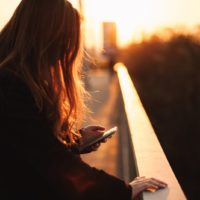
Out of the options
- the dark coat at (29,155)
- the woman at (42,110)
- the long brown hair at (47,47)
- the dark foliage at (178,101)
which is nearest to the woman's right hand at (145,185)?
the woman at (42,110)

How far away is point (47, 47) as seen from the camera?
247 cm

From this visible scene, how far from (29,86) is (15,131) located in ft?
0.59

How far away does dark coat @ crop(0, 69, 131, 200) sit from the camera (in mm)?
2238

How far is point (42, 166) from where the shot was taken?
226 cm

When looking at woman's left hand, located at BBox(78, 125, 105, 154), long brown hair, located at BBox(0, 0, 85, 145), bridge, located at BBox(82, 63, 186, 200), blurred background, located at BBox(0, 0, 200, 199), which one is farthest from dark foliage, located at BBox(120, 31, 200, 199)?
long brown hair, located at BBox(0, 0, 85, 145)

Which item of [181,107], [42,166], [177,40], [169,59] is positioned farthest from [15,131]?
[177,40]

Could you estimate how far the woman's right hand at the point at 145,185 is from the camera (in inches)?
98.5

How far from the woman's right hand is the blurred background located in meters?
2.28

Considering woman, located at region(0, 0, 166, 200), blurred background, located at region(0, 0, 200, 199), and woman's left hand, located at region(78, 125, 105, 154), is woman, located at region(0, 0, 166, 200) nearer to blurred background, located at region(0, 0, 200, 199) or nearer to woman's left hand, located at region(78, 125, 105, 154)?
woman's left hand, located at region(78, 125, 105, 154)

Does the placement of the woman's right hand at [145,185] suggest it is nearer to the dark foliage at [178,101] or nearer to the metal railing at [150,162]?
the metal railing at [150,162]

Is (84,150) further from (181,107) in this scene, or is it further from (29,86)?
(181,107)

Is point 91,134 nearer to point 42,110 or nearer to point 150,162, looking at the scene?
point 150,162

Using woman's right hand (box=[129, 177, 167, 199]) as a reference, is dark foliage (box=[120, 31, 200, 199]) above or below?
below

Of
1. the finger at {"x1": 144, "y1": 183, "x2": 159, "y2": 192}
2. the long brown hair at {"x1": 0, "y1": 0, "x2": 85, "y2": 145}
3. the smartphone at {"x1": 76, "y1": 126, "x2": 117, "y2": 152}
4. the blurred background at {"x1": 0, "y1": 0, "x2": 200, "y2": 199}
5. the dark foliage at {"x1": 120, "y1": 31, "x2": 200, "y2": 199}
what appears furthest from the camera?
the dark foliage at {"x1": 120, "y1": 31, "x2": 200, "y2": 199}
